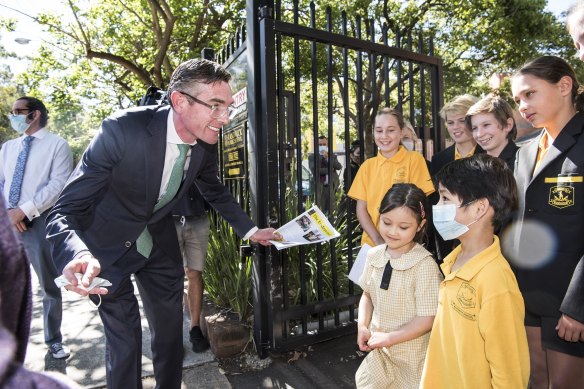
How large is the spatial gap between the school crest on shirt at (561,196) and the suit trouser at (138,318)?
85.0 inches

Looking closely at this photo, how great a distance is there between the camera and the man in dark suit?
7.70ft

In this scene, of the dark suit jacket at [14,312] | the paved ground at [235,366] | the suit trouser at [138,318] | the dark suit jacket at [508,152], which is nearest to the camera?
the dark suit jacket at [14,312]

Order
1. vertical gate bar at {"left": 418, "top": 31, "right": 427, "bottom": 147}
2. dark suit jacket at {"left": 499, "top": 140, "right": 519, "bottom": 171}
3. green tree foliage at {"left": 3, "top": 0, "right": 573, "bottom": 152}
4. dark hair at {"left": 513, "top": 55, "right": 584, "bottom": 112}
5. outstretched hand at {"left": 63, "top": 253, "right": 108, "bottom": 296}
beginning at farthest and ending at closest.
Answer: green tree foliage at {"left": 3, "top": 0, "right": 573, "bottom": 152} < vertical gate bar at {"left": 418, "top": 31, "right": 427, "bottom": 147} < dark suit jacket at {"left": 499, "top": 140, "right": 519, "bottom": 171} < dark hair at {"left": 513, "top": 55, "right": 584, "bottom": 112} < outstretched hand at {"left": 63, "top": 253, "right": 108, "bottom": 296}

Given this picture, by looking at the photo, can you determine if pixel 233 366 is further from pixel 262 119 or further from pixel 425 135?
pixel 425 135

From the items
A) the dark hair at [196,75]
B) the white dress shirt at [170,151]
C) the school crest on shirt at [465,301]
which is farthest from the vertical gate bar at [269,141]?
the school crest on shirt at [465,301]

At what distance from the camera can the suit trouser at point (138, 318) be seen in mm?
2398

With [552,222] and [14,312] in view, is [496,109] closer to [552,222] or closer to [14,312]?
[552,222]

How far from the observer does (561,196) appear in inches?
83.0

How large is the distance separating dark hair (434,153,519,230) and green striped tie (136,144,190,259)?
150cm

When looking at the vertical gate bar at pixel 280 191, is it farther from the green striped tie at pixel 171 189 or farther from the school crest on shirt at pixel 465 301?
the school crest on shirt at pixel 465 301

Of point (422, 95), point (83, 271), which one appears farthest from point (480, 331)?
point (422, 95)

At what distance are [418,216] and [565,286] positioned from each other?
76cm

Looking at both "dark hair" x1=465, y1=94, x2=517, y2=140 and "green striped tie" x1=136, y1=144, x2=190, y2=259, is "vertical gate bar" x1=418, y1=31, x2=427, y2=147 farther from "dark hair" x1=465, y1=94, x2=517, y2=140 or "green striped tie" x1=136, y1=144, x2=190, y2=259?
"green striped tie" x1=136, y1=144, x2=190, y2=259

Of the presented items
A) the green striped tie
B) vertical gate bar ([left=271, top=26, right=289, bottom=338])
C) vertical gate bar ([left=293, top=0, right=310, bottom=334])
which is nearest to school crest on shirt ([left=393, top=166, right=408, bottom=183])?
vertical gate bar ([left=293, top=0, right=310, bottom=334])
